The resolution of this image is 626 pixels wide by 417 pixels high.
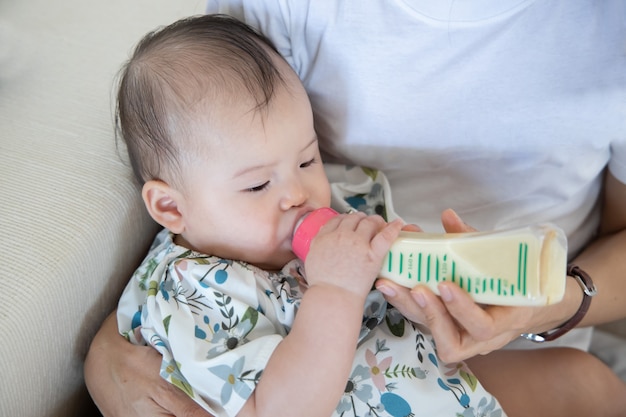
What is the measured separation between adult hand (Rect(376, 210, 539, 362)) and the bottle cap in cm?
13

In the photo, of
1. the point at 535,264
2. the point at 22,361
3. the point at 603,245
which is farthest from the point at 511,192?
the point at 22,361

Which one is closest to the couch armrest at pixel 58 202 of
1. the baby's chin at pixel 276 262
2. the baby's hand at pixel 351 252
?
the baby's chin at pixel 276 262

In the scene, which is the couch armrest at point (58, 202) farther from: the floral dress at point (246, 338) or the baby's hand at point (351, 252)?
the baby's hand at point (351, 252)

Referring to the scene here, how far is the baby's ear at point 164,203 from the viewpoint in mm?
944

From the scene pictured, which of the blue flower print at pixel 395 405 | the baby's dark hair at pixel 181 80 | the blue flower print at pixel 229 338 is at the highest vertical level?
the baby's dark hair at pixel 181 80

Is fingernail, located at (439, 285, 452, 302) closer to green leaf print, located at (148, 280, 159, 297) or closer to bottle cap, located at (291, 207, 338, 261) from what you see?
bottle cap, located at (291, 207, 338, 261)

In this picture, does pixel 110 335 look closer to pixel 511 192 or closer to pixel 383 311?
pixel 383 311

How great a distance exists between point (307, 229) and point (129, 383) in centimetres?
34

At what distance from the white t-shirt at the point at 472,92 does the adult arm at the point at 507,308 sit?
2.7 inches

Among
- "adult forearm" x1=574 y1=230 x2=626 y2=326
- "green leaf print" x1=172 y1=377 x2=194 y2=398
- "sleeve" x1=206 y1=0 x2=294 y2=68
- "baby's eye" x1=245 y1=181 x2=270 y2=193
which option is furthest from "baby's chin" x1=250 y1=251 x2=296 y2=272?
"adult forearm" x1=574 y1=230 x2=626 y2=326

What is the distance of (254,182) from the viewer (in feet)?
2.97

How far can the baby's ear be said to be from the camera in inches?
37.2

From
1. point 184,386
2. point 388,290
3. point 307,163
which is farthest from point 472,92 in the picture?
point 184,386

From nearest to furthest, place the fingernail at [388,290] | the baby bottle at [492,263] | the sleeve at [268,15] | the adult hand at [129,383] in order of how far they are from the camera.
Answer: the baby bottle at [492,263] < the fingernail at [388,290] < the adult hand at [129,383] < the sleeve at [268,15]
